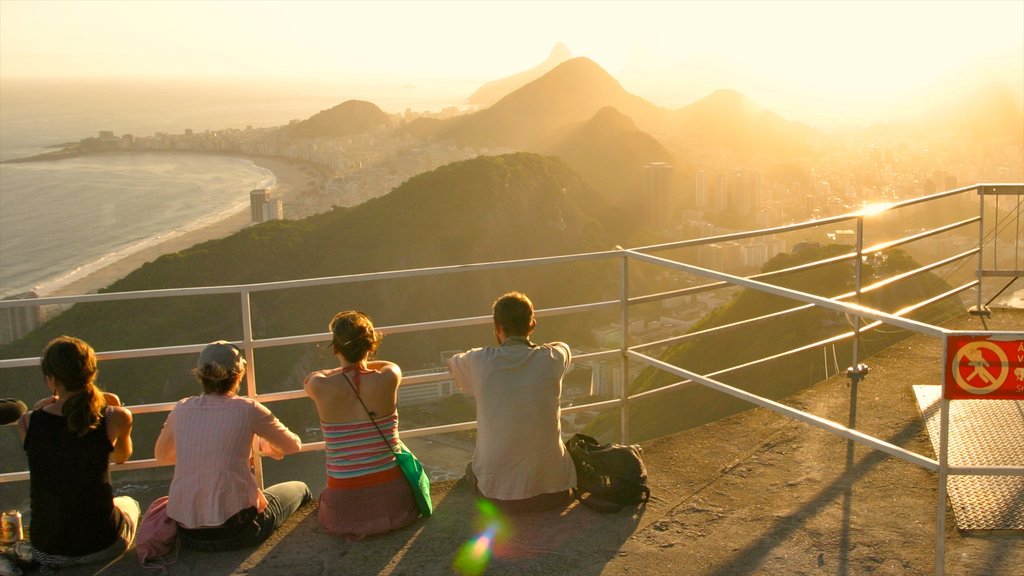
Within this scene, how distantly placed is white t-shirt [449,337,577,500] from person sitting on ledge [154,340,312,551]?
32.9 inches

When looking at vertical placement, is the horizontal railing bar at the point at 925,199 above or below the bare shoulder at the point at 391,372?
above

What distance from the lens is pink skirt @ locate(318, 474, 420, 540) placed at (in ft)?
14.0

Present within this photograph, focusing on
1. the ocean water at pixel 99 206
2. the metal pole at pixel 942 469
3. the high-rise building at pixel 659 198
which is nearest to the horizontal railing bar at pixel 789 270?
the metal pole at pixel 942 469

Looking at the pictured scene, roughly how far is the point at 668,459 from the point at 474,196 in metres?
57.8

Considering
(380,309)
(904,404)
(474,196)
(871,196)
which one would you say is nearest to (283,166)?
(474,196)

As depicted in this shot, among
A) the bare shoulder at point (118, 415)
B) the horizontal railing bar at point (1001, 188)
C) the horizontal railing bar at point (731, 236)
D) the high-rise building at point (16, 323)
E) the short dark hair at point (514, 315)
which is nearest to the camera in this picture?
the bare shoulder at point (118, 415)

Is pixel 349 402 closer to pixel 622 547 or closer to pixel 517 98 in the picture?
pixel 622 547

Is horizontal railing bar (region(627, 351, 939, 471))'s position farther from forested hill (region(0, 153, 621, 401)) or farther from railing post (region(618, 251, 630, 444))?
forested hill (region(0, 153, 621, 401))

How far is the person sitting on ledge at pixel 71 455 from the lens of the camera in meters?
3.86

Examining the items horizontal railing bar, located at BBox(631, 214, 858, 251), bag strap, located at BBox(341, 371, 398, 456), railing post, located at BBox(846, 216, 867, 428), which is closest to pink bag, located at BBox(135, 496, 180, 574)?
bag strap, located at BBox(341, 371, 398, 456)

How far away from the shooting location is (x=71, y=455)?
390 centimetres

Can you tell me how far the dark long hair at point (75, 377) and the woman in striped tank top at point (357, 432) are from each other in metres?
0.88

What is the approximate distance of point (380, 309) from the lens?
5203 centimetres

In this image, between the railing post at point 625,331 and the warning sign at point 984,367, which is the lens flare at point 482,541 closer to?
the railing post at point 625,331
